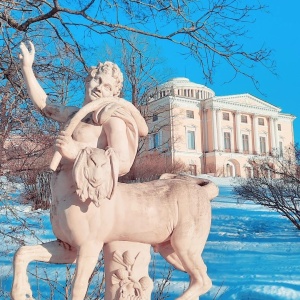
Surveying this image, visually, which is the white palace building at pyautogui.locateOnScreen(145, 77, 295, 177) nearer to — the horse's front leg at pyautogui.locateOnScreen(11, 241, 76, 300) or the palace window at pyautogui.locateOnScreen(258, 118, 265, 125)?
the palace window at pyautogui.locateOnScreen(258, 118, 265, 125)

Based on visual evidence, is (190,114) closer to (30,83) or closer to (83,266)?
(30,83)

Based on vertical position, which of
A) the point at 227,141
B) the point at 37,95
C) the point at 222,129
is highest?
the point at 222,129

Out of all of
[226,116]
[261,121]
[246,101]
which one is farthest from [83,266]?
[261,121]

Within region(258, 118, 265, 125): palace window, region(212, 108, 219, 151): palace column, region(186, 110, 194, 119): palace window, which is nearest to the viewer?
region(186, 110, 194, 119): palace window

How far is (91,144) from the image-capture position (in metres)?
2.28

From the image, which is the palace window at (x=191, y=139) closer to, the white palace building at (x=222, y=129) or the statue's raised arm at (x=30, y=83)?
the white palace building at (x=222, y=129)

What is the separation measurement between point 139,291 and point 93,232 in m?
0.40

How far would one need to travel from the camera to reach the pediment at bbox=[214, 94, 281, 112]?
4092 centimetres

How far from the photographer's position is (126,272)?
2293 mm

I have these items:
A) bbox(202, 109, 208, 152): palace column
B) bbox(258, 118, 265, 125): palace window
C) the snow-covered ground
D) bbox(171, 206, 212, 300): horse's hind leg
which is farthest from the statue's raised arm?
bbox(258, 118, 265, 125): palace window

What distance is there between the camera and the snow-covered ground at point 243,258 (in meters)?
7.07

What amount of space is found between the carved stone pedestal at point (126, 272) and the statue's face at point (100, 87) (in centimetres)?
74

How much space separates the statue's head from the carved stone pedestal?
75 cm

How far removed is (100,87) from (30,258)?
898mm
